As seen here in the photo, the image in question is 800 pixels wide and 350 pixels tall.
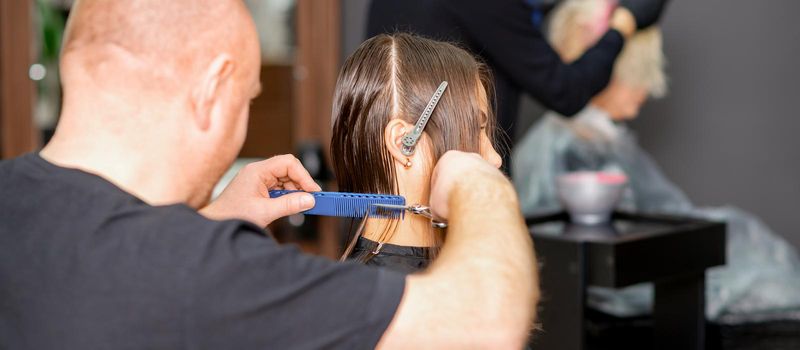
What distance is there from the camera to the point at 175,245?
2.49 ft

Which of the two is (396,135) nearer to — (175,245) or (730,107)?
(175,245)

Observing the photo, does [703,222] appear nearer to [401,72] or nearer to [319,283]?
[401,72]

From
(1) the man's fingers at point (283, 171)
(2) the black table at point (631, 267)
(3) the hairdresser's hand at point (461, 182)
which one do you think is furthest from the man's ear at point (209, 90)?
(2) the black table at point (631, 267)

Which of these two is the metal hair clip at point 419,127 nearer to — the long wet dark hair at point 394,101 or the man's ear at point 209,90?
the long wet dark hair at point 394,101

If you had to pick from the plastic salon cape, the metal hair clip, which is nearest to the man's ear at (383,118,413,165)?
the metal hair clip

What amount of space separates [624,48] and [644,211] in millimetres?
542

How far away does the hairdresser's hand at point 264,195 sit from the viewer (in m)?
1.17

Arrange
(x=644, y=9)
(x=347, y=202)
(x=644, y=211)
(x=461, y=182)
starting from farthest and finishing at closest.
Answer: (x=644, y=211) < (x=644, y=9) < (x=347, y=202) < (x=461, y=182)

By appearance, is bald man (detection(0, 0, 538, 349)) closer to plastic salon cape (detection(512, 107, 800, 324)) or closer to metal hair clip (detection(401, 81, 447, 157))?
metal hair clip (detection(401, 81, 447, 157))

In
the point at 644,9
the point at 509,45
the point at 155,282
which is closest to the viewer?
the point at 155,282

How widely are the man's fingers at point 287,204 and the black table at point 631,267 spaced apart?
87 centimetres

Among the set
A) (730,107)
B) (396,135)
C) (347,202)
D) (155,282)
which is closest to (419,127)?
(396,135)

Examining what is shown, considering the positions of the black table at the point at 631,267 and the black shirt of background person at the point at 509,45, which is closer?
the black shirt of background person at the point at 509,45

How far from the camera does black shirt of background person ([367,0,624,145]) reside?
5.95 ft
